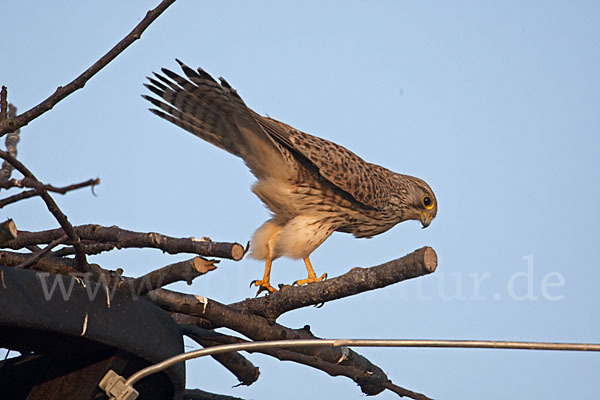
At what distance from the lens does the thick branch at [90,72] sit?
258cm

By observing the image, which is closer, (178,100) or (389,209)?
(178,100)

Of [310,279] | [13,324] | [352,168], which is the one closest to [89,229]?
[13,324]

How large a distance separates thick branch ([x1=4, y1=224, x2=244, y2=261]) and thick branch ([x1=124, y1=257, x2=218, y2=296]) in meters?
0.05

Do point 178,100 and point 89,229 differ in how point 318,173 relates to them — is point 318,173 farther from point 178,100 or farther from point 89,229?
point 89,229

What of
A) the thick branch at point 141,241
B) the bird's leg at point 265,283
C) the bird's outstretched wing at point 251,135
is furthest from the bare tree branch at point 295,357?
the bird's outstretched wing at point 251,135

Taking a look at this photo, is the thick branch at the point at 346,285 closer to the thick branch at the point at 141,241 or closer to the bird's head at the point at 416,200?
the thick branch at the point at 141,241

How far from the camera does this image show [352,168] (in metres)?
5.49

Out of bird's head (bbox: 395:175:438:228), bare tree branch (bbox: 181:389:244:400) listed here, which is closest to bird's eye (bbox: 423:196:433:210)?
bird's head (bbox: 395:175:438:228)

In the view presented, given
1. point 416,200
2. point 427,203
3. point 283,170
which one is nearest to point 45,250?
point 283,170

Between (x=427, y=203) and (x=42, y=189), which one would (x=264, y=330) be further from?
A: (x=427, y=203)

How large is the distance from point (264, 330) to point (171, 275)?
74 centimetres

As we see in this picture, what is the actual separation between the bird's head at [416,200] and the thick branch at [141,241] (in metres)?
3.13

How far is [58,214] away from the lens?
2.34 meters

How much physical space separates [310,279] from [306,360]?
1.55 m
